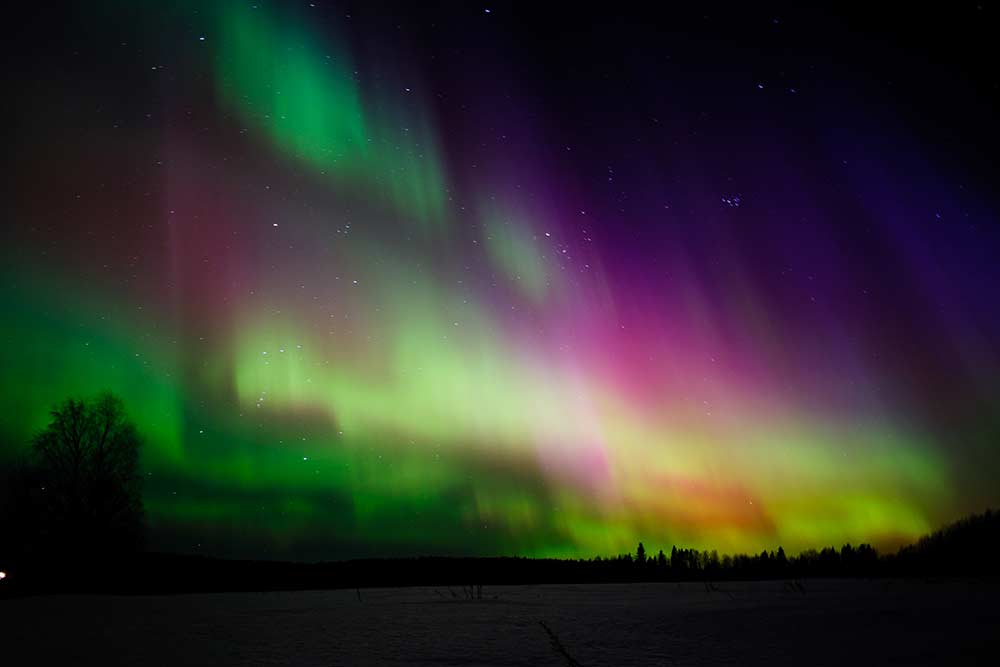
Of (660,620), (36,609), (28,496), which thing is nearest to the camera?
(660,620)

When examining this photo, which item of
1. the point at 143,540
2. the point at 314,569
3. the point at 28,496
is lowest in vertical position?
the point at 314,569

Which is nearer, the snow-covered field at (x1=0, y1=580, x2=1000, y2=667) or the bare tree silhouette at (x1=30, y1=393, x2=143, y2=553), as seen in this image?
the snow-covered field at (x1=0, y1=580, x2=1000, y2=667)

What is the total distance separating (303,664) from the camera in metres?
8.02

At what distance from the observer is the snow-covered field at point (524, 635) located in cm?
852

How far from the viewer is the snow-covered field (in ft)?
28.0

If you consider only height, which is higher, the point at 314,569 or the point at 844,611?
the point at 844,611

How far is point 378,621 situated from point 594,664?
672 centimetres

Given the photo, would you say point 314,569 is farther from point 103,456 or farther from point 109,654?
point 109,654

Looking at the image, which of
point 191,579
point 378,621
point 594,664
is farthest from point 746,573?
point 594,664

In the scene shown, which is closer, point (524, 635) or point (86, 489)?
point (524, 635)

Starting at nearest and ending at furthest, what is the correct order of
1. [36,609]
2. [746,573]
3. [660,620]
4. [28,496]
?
[660,620]
[36,609]
[28,496]
[746,573]

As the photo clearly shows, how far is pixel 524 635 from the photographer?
35.2ft

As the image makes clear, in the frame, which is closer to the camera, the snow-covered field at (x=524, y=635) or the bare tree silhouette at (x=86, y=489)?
the snow-covered field at (x=524, y=635)

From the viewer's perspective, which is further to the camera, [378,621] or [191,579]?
[191,579]
